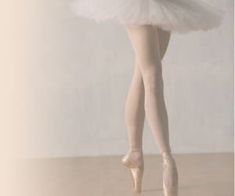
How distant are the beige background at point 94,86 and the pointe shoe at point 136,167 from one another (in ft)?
0.09

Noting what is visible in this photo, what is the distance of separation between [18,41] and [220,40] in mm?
588

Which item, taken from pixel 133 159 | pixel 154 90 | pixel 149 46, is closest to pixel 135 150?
pixel 133 159

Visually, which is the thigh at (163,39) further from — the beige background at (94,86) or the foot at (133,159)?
the foot at (133,159)

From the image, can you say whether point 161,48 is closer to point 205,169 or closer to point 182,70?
point 182,70

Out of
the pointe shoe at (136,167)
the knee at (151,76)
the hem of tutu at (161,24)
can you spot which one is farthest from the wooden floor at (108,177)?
the hem of tutu at (161,24)

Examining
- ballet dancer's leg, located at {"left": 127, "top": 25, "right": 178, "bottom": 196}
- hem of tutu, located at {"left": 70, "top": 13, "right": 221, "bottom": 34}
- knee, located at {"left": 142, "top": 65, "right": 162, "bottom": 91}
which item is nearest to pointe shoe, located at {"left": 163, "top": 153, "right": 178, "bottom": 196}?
ballet dancer's leg, located at {"left": 127, "top": 25, "right": 178, "bottom": 196}

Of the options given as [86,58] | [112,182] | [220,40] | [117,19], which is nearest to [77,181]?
[112,182]

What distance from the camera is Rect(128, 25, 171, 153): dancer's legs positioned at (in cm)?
137

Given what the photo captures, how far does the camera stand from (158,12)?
4.32ft

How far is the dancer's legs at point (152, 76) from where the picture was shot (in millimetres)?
1370

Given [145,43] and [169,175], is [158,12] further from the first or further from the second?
[169,175]

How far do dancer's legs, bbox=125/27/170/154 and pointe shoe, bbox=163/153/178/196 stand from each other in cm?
10

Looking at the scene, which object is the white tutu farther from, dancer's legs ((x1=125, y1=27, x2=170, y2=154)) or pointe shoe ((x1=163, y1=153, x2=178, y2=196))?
pointe shoe ((x1=163, y1=153, x2=178, y2=196))

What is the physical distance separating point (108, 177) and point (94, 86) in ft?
0.86
